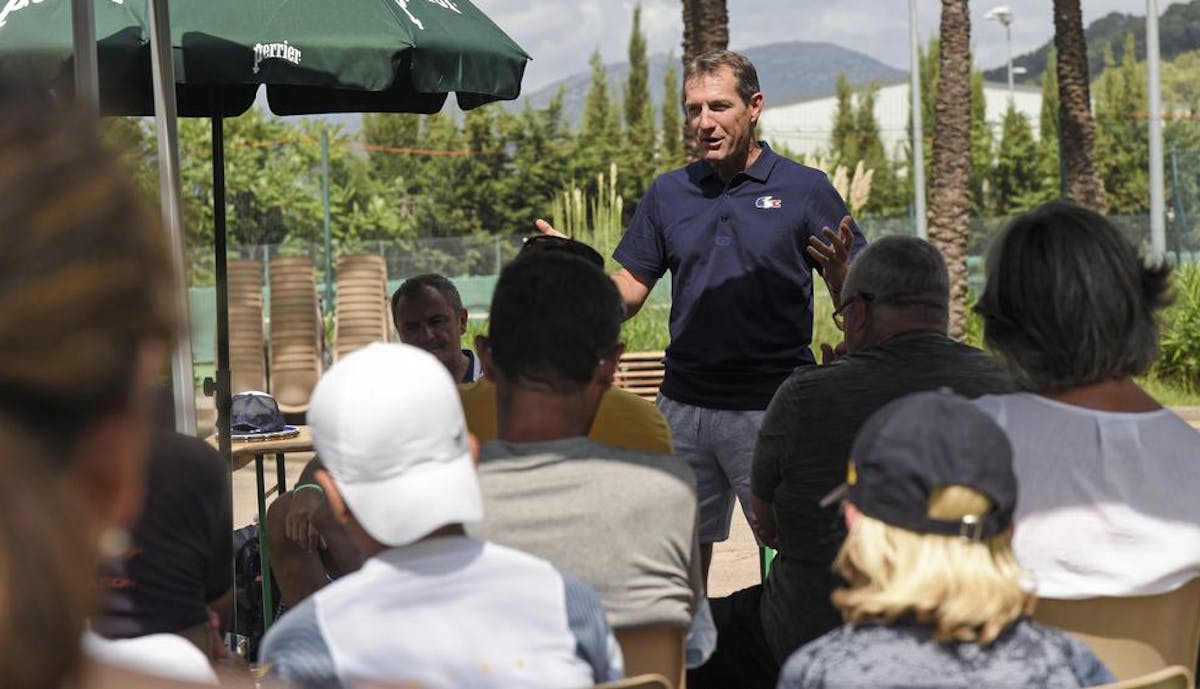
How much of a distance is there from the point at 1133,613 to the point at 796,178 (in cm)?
230

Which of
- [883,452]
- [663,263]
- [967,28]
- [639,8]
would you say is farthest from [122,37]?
[639,8]

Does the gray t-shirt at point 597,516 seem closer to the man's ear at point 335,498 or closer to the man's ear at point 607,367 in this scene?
the man's ear at point 607,367

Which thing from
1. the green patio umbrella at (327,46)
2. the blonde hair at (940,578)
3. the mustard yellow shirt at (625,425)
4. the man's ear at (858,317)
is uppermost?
the green patio umbrella at (327,46)

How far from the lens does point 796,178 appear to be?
4723 millimetres

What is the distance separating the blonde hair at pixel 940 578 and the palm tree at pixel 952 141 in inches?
581

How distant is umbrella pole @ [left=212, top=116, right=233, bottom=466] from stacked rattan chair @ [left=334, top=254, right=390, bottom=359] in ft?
35.7

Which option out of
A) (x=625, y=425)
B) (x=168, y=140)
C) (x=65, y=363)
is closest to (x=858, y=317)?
(x=625, y=425)

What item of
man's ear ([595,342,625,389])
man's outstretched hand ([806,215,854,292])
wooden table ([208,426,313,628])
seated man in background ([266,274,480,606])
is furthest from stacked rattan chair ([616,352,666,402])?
man's ear ([595,342,625,389])

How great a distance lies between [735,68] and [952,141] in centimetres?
1268

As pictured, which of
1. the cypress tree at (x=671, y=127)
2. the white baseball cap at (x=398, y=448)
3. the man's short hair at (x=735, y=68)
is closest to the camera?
the white baseball cap at (x=398, y=448)

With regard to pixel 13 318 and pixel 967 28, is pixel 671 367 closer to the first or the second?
pixel 13 318

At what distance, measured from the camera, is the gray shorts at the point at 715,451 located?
461 cm

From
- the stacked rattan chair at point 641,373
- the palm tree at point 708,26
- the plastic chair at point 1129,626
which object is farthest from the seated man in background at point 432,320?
the palm tree at point 708,26

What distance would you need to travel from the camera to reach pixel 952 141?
16.9m
